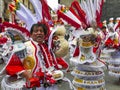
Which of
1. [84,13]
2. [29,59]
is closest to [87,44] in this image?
[84,13]

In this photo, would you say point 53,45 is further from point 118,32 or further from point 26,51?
point 118,32

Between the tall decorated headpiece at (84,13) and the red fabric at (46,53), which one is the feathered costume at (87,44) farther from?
the red fabric at (46,53)

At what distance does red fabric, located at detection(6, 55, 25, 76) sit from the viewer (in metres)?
3.12

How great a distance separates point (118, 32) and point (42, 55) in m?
3.74

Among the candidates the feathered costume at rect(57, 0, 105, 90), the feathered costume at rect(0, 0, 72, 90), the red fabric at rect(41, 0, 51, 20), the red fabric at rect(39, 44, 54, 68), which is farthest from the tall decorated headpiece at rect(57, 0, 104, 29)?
the red fabric at rect(39, 44, 54, 68)

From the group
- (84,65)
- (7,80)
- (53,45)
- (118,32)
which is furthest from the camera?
(118,32)

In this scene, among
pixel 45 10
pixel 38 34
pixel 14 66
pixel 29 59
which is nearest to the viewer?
pixel 14 66

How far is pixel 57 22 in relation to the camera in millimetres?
5082

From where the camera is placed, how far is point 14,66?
3.16 meters

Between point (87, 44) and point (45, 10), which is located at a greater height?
point (45, 10)

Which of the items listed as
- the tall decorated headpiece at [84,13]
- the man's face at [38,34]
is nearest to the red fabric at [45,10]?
Result: the man's face at [38,34]

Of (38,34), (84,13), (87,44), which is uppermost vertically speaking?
(84,13)

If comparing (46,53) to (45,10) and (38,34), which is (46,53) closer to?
(38,34)

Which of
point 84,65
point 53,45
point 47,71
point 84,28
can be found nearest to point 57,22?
point 84,28
